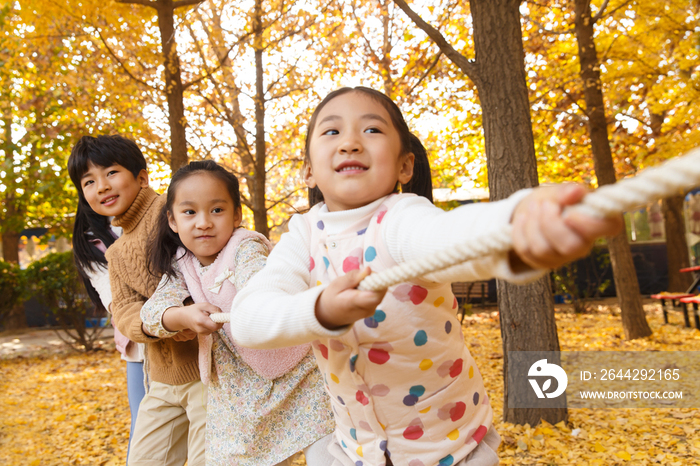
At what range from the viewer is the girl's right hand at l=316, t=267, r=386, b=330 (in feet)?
2.93

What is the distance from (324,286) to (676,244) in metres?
10.5

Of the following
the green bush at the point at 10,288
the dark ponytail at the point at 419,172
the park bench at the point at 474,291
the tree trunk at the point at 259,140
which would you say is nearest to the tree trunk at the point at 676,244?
the park bench at the point at 474,291

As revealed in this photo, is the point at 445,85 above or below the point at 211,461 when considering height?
above

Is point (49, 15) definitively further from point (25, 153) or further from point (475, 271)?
point (475, 271)

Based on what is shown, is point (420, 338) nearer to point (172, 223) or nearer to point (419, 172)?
point (419, 172)

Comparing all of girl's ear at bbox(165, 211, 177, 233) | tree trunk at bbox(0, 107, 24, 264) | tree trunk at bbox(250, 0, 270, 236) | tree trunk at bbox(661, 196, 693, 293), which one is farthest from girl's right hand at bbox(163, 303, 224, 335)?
tree trunk at bbox(661, 196, 693, 293)

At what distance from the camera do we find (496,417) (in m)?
4.15

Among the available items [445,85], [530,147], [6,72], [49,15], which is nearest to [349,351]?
[530,147]

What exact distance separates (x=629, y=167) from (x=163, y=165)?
8850 mm

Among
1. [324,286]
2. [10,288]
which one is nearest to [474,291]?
[10,288]

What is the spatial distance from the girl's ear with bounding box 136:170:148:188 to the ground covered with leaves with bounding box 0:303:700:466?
280cm

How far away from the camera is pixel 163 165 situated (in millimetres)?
7281

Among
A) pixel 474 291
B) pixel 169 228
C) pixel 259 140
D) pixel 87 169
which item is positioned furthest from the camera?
pixel 474 291

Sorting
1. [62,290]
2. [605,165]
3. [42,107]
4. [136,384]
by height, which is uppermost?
[42,107]
